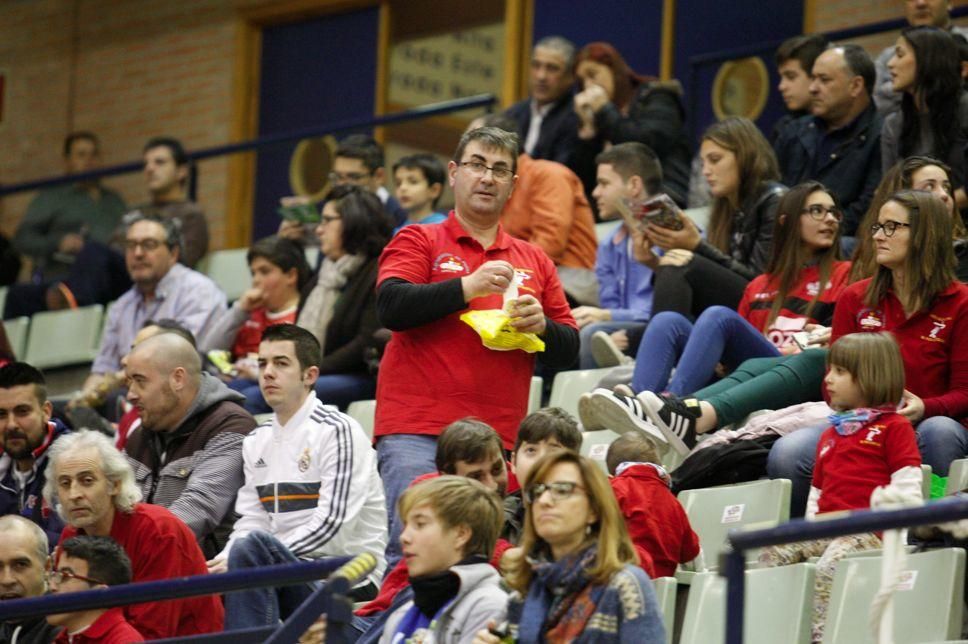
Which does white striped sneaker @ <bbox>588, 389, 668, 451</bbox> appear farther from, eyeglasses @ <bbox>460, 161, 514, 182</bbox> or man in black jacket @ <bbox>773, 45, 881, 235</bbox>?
man in black jacket @ <bbox>773, 45, 881, 235</bbox>

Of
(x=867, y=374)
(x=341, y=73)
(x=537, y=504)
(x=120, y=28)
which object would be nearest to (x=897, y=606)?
(x=867, y=374)

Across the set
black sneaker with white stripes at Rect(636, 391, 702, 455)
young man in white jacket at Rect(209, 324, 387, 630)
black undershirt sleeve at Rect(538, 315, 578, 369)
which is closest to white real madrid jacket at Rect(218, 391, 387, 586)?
young man in white jacket at Rect(209, 324, 387, 630)

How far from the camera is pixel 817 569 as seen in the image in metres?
5.39

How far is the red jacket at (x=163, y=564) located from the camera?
5.27 m

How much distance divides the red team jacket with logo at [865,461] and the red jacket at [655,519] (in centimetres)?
42

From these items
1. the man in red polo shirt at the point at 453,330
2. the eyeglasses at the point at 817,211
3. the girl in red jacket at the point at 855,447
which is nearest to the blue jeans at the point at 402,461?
the man in red polo shirt at the point at 453,330

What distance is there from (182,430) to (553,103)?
3.76 m

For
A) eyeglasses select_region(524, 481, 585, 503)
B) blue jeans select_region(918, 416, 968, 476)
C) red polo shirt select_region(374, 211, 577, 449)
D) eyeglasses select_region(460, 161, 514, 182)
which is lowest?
eyeglasses select_region(524, 481, 585, 503)

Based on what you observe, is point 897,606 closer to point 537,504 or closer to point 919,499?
point 919,499

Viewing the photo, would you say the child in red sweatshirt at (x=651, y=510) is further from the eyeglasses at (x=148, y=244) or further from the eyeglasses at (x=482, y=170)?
the eyeglasses at (x=148, y=244)

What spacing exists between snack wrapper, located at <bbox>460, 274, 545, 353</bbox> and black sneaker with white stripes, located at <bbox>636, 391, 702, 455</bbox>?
0.67 m

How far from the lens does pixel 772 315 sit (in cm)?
706

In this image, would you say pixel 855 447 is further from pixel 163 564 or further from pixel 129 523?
pixel 129 523

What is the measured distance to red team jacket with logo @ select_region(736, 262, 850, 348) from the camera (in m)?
6.98
